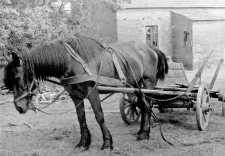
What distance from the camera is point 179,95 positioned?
6148mm

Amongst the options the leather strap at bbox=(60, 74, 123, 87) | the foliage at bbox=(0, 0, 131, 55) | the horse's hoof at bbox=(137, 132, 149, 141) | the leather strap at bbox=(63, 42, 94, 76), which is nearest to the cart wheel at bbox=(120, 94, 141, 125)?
the horse's hoof at bbox=(137, 132, 149, 141)

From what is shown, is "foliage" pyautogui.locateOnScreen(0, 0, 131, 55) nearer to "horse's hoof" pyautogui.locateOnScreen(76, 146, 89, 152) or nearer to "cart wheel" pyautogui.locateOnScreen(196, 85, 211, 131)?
"horse's hoof" pyautogui.locateOnScreen(76, 146, 89, 152)

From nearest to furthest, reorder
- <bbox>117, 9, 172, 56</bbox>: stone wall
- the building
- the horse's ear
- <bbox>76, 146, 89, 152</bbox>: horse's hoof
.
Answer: the horse's ear
<bbox>76, 146, 89, 152</bbox>: horse's hoof
the building
<bbox>117, 9, 172, 56</bbox>: stone wall

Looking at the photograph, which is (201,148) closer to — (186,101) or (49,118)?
(186,101)

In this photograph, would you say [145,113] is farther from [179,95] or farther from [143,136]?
[179,95]

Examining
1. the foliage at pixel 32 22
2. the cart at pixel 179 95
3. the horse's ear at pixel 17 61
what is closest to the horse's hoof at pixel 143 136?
the cart at pixel 179 95

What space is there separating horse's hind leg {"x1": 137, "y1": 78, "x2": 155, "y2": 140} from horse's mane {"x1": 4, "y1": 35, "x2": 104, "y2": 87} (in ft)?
4.62

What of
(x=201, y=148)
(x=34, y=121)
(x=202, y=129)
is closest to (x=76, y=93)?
(x=201, y=148)

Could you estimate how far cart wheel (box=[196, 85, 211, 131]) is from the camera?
605 centimetres

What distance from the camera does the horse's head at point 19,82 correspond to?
15.6 ft

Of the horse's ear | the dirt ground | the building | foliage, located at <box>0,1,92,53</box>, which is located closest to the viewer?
the horse's ear

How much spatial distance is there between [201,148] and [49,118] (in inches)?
183

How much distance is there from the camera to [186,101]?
695 centimetres

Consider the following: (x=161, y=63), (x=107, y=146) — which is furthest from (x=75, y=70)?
(x=161, y=63)
